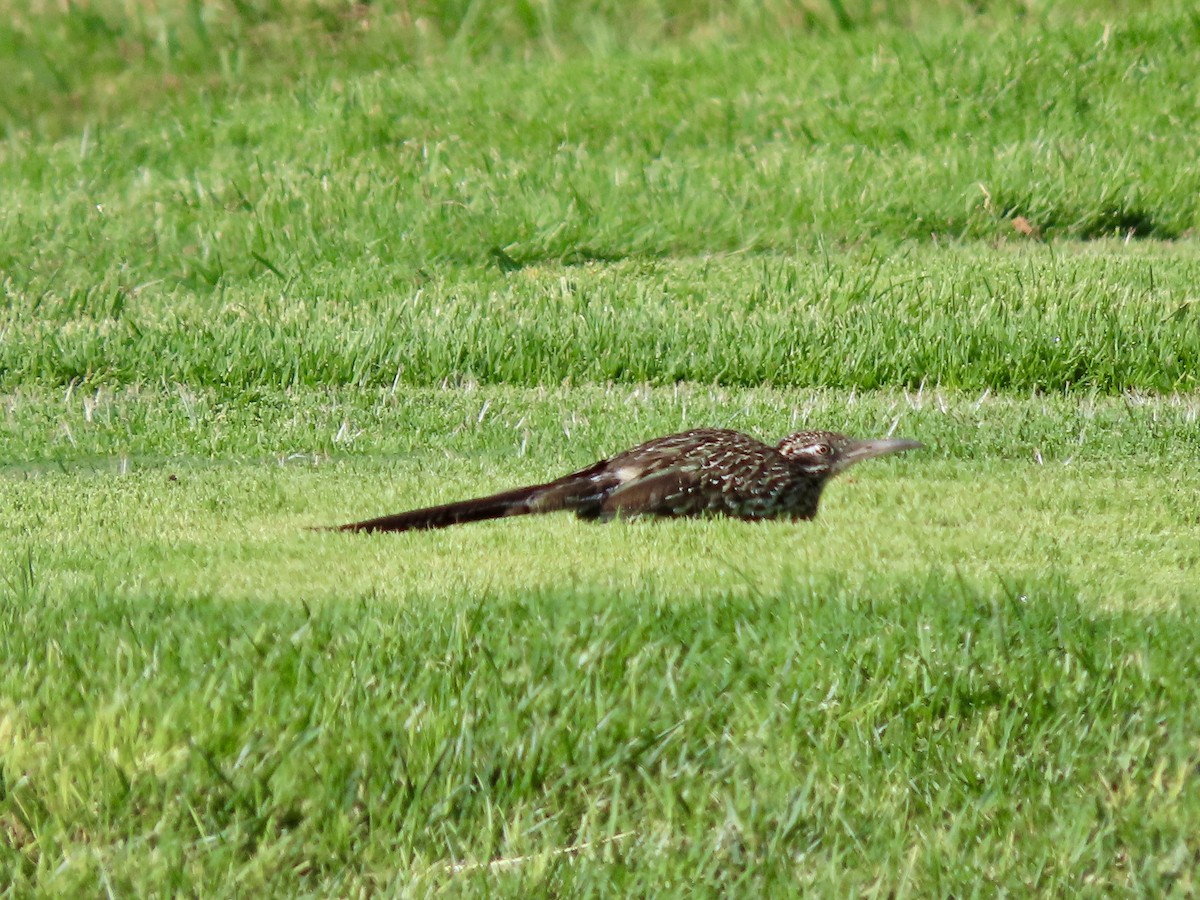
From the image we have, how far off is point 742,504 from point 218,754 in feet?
6.75

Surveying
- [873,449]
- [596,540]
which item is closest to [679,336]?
[873,449]

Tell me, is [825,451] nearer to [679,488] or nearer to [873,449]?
[873,449]

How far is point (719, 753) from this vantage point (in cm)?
308

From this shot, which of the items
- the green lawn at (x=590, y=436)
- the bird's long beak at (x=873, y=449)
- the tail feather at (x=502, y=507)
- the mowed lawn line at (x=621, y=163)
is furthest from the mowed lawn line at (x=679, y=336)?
the tail feather at (x=502, y=507)

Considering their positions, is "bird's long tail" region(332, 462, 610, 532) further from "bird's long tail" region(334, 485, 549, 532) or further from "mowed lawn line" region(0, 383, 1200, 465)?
"mowed lawn line" region(0, 383, 1200, 465)

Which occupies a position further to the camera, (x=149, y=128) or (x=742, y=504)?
(x=149, y=128)

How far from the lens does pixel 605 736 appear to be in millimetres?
3119

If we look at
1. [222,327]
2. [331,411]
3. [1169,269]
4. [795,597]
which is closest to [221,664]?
[795,597]

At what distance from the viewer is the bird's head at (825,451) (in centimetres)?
489

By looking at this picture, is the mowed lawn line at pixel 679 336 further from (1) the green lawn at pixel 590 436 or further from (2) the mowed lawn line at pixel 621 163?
(2) the mowed lawn line at pixel 621 163

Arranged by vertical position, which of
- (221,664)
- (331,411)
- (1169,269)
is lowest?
(1169,269)

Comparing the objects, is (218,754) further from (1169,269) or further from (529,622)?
(1169,269)

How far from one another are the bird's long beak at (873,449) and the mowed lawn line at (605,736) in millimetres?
1397

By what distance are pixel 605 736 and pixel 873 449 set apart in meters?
2.29
